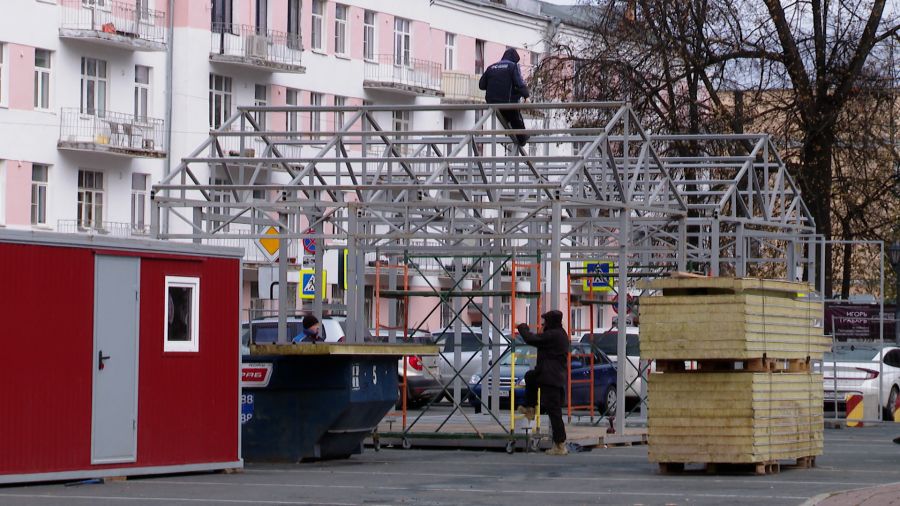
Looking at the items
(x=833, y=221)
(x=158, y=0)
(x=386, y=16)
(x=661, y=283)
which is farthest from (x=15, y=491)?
(x=386, y=16)

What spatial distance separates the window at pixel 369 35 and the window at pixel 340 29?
3.43ft

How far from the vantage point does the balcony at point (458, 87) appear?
66000 millimetres

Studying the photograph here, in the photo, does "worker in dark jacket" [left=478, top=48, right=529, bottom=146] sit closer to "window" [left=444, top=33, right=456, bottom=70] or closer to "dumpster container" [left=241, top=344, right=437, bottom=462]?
"dumpster container" [left=241, top=344, right=437, bottom=462]

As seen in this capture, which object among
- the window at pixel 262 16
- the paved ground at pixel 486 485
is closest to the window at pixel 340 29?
the window at pixel 262 16

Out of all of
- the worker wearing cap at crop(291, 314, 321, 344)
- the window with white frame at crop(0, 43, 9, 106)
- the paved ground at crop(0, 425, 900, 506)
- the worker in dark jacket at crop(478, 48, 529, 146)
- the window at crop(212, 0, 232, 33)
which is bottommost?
the paved ground at crop(0, 425, 900, 506)

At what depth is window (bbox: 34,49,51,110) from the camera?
49.8 metres

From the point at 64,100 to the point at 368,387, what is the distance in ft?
101

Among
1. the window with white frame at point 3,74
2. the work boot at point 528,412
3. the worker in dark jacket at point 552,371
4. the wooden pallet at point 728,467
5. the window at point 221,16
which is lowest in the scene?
the wooden pallet at point 728,467

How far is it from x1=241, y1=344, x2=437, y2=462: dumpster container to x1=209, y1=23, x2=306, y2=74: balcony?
3456 centimetres

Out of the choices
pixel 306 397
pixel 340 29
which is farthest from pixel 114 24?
pixel 306 397

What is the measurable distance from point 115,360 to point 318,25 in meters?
42.1

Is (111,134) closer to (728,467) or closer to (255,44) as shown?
(255,44)

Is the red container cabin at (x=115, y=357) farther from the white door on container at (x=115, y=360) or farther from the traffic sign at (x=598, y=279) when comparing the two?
the traffic sign at (x=598, y=279)

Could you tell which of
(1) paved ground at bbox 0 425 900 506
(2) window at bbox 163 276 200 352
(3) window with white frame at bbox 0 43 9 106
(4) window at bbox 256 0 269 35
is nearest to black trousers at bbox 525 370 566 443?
(1) paved ground at bbox 0 425 900 506
